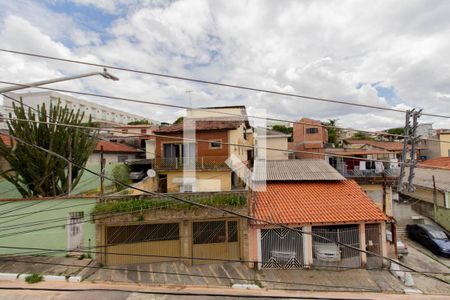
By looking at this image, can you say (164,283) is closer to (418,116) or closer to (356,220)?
(356,220)

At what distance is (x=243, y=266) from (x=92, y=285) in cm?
656

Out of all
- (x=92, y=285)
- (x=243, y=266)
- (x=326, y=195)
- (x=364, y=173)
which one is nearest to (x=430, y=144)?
(x=364, y=173)

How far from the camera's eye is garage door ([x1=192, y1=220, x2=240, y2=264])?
1188cm

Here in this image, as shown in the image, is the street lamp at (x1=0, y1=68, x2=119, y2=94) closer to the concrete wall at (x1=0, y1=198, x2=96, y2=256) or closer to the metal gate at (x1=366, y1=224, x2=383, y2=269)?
the concrete wall at (x1=0, y1=198, x2=96, y2=256)

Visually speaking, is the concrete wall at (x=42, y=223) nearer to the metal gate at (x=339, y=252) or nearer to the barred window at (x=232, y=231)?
the barred window at (x=232, y=231)

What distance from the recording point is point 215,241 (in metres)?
12.0

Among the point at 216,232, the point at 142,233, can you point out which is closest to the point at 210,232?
the point at 216,232

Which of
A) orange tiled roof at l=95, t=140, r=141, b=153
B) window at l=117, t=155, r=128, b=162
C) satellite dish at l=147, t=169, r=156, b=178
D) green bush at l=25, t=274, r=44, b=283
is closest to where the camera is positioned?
green bush at l=25, t=274, r=44, b=283

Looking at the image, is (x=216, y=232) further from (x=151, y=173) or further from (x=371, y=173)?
(x=371, y=173)

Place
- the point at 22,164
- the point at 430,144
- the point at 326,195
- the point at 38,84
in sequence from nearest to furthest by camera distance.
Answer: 1. the point at 38,84
2. the point at 22,164
3. the point at 326,195
4. the point at 430,144

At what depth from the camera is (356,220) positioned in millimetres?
→ 11289

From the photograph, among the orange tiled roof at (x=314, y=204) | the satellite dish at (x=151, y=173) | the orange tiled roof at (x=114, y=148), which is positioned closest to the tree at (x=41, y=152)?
the satellite dish at (x=151, y=173)

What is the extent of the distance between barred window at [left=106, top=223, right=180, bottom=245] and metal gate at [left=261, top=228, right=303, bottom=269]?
4.32 meters

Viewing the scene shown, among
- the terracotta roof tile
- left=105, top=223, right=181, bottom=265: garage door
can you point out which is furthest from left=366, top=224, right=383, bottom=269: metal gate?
the terracotta roof tile
